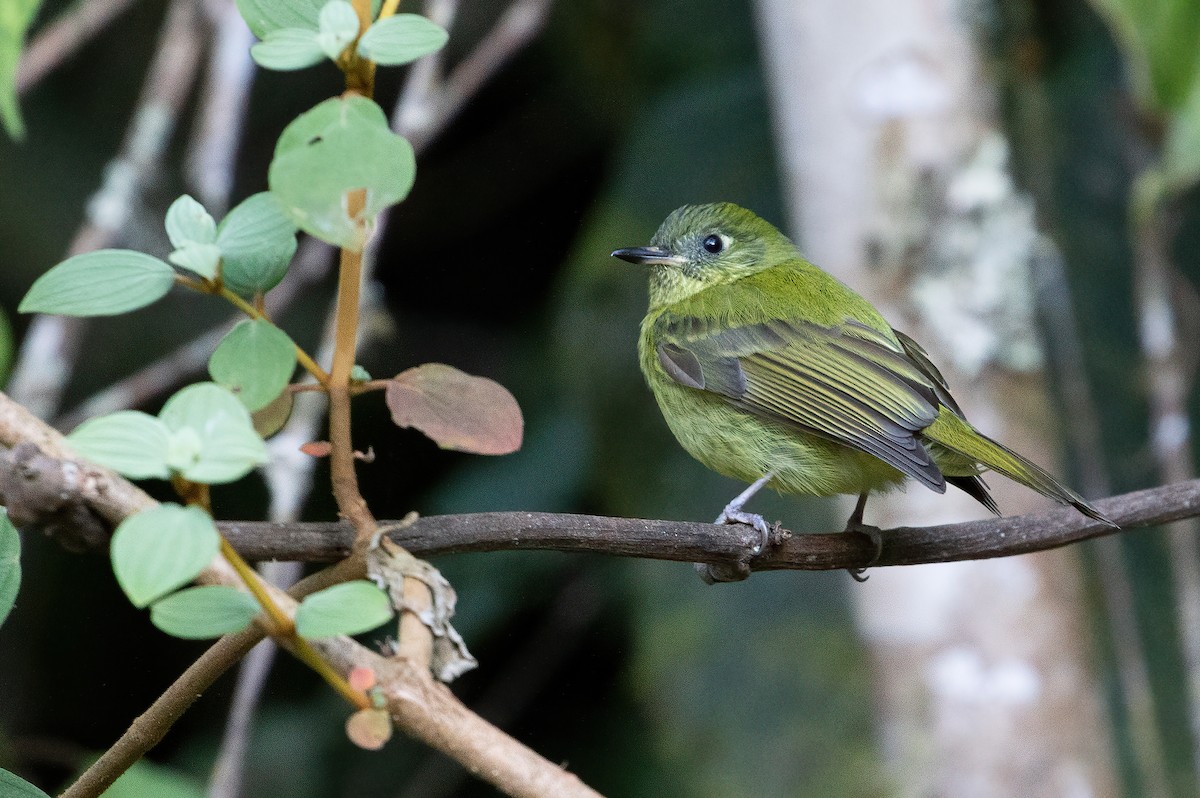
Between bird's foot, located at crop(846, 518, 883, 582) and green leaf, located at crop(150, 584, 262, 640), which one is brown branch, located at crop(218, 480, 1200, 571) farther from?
green leaf, located at crop(150, 584, 262, 640)

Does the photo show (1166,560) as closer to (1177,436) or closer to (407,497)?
(1177,436)

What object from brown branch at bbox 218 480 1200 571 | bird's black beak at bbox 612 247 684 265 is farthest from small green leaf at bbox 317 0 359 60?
bird's black beak at bbox 612 247 684 265

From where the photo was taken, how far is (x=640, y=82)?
445 cm

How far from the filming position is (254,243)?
0.86 meters

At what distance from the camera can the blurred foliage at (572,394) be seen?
3529 mm

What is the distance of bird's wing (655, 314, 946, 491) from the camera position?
84.3 inches

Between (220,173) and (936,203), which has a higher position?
(936,203)

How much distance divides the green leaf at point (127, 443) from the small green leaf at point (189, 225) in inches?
7.9

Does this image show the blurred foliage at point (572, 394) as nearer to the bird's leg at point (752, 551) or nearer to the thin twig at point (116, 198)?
the thin twig at point (116, 198)

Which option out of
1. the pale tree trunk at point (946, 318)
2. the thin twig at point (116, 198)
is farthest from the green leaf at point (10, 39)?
the pale tree trunk at point (946, 318)

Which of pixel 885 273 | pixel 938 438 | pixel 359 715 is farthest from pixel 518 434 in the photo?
pixel 885 273

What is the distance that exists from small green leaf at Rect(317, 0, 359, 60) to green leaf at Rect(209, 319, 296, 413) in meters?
0.19

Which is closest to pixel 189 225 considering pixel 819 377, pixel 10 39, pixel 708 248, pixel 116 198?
pixel 10 39

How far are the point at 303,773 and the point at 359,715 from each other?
2.91 m
